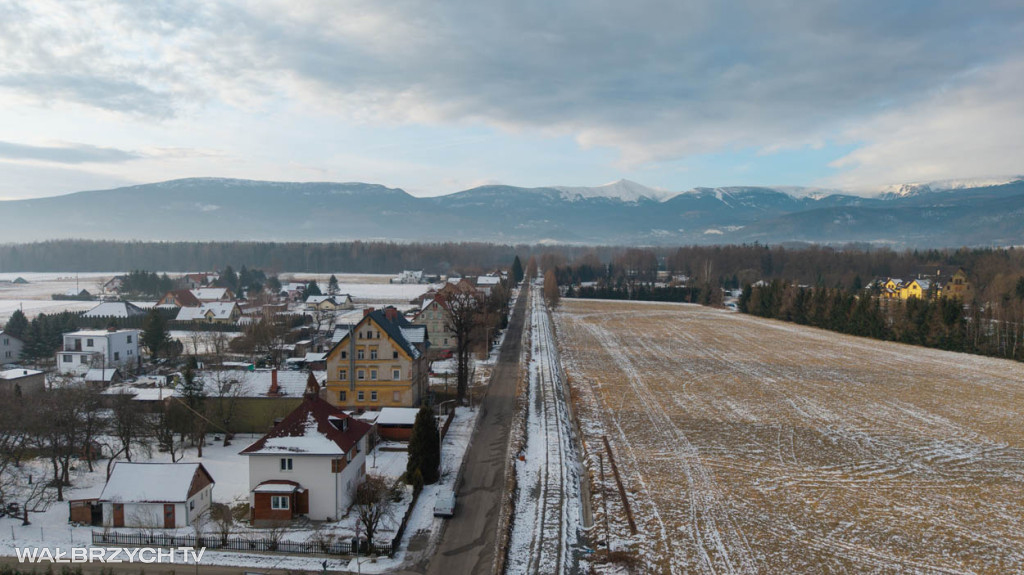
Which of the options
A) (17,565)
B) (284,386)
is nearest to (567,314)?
(284,386)

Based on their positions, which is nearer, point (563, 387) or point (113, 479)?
point (113, 479)

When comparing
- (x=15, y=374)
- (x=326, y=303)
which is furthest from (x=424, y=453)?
(x=326, y=303)

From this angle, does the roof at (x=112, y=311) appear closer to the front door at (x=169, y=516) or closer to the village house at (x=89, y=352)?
the village house at (x=89, y=352)

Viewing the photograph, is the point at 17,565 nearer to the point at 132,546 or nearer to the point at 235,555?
the point at 132,546

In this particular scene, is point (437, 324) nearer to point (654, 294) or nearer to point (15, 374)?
point (15, 374)

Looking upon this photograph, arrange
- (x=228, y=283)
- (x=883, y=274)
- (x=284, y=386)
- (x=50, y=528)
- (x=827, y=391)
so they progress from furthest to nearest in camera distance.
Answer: (x=883, y=274), (x=228, y=283), (x=827, y=391), (x=284, y=386), (x=50, y=528)

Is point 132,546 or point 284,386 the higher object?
point 284,386

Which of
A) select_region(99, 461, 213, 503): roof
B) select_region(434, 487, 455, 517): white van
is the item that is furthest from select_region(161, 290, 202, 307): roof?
select_region(434, 487, 455, 517): white van
